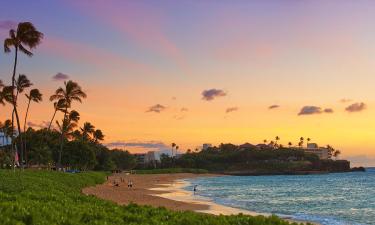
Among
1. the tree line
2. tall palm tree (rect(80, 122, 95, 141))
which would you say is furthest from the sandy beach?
tall palm tree (rect(80, 122, 95, 141))

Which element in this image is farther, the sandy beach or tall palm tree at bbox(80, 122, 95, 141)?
tall palm tree at bbox(80, 122, 95, 141)

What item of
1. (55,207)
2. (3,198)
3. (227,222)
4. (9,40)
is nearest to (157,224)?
(227,222)

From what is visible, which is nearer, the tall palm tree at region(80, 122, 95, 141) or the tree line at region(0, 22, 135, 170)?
the tree line at region(0, 22, 135, 170)

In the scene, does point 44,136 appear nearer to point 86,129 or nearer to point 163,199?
point 86,129

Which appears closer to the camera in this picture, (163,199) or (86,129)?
(163,199)

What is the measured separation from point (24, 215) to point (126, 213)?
438cm

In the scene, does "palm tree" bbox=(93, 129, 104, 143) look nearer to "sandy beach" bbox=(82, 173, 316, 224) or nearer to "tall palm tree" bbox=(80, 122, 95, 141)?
"tall palm tree" bbox=(80, 122, 95, 141)

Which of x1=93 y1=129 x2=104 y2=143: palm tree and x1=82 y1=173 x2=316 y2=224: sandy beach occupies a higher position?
x1=93 y1=129 x2=104 y2=143: palm tree

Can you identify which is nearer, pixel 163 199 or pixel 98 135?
pixel 163 199

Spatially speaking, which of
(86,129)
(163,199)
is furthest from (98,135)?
(163,199)

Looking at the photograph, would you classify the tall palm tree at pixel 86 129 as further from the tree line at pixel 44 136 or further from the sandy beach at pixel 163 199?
the sandy beach at pixel 163 199

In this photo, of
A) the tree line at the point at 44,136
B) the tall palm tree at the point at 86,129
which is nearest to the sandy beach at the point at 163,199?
the tree line at the point at 44,136

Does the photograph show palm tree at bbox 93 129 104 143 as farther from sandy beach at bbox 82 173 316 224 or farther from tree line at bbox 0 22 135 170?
sandy beach at bbox 82 173 316 224

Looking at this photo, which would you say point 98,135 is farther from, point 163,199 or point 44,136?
point 163,199
